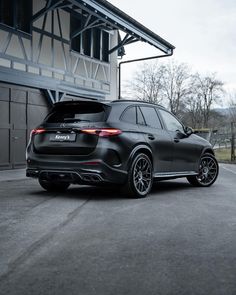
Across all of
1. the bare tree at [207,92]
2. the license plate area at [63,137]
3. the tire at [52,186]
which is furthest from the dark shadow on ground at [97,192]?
the bare tree at [207,92]

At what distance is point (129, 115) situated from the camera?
7684 mm

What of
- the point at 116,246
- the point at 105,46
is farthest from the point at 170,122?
the point at 105,46

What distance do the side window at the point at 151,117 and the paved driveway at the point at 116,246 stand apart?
4.92 feet

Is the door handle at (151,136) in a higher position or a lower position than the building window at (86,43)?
lower

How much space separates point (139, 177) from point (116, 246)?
11.0ft

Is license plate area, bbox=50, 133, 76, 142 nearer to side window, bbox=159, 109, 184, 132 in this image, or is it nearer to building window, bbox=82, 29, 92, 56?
side window, bbox=159, 109, 184, 132

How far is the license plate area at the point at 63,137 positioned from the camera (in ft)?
23.4

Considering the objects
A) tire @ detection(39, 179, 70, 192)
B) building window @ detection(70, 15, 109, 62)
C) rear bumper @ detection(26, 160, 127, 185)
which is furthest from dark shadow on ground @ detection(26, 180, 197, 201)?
building window @ detection(70, 15, 109, 62)

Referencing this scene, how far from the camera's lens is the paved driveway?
323cm

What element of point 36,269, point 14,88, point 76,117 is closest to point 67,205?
point 76,117

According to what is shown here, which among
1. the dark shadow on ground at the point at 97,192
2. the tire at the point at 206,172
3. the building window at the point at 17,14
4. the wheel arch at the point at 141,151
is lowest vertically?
the dark shadow on ground at the point at 97,192

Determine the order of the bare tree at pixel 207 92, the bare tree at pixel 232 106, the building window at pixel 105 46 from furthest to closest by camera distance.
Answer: the bare tree at pixel 207 92, the bare tree at pixel 232 106, the building window at pixel 105 46

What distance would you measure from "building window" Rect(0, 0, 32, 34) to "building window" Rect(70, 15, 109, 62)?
248 cm

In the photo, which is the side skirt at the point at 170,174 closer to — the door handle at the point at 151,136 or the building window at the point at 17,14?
the door handle at the point at 151,136
